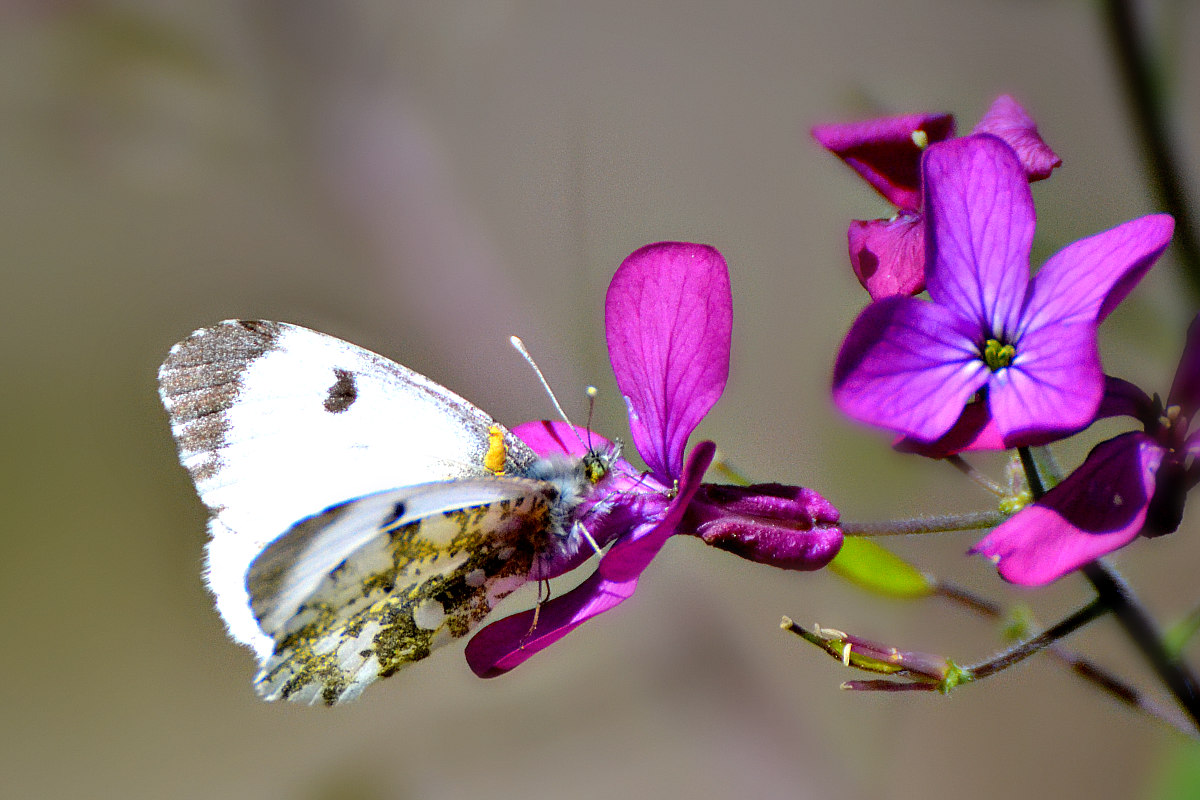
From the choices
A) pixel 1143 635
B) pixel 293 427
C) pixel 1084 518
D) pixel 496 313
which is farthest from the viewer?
pixel 496 313

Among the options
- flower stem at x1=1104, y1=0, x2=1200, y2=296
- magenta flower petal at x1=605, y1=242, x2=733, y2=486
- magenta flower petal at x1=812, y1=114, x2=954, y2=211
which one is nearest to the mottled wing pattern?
magenta flower petal at x1=605, y1=242, x2=733, y2=486

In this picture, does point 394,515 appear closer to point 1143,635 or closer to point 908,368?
point 908,368

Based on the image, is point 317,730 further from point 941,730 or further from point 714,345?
point 714,345

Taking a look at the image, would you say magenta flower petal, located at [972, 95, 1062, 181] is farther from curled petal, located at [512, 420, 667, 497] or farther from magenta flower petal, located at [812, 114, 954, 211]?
curled petal, located at [512, 420, 667, 497]

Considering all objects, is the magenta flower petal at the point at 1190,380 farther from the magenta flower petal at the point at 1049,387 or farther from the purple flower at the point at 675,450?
the purple flower at the point at 675,450

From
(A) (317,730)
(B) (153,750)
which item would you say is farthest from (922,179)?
(B) (153,750)

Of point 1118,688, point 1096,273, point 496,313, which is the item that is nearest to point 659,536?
point 1096,273
